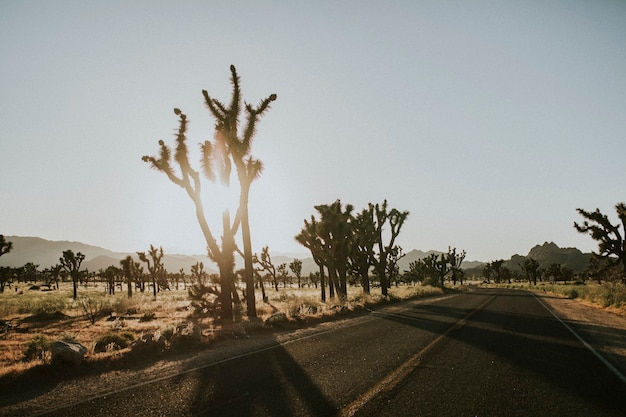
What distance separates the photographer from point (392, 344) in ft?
28.0

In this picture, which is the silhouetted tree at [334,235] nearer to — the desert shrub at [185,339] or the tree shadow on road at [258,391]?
the desert shrub at [185,339]

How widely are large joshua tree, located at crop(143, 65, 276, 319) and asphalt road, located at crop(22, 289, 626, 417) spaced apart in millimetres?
8227

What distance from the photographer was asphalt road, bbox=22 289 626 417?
14.4ft

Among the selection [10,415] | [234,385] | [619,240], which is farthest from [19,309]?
[619,240]

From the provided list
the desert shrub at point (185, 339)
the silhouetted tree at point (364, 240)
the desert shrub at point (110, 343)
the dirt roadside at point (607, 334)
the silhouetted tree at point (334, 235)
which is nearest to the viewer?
the dirt roadside at point (607, 334)

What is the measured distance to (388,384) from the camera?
5.24 m

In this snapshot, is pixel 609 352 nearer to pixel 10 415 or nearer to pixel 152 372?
pixel 152 372

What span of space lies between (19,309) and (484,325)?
99.3 ft

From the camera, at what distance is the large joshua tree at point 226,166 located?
14648 mm

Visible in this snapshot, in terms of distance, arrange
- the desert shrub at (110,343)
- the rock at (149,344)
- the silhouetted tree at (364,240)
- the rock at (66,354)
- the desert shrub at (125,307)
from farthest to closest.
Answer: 1. the silhouetted tree at (364,240)
2. the desert shrub at (125,307)
3. the desert shrub at (110,343)
4. the rock at (149,344)
5. the rock at (66,354)

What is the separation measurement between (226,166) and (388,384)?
1279 cm

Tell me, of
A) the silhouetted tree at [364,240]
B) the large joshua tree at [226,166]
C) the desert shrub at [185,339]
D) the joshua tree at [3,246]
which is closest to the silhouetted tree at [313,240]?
the silhouetted tree at [364,240]

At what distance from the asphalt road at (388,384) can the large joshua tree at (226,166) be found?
8.23 m

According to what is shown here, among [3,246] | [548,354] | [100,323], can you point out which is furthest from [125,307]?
[548,354]
